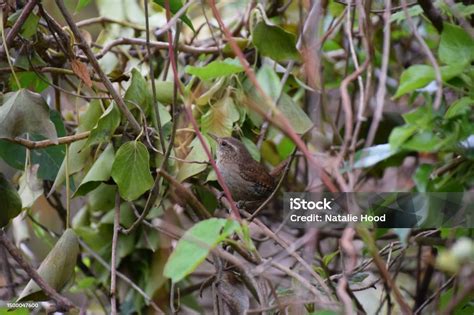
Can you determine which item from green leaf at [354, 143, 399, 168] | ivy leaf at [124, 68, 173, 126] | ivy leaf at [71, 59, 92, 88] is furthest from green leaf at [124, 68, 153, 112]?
green leaf at [354, 143, 399, 168]

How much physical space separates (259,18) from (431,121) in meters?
0.74

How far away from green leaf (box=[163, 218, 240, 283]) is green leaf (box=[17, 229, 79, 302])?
0.75m

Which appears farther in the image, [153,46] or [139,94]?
[153,46]

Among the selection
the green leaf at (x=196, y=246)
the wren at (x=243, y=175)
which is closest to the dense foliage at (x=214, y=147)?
the green leaf at (x=196, y=246)

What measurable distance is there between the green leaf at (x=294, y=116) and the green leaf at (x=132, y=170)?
1.41 feet

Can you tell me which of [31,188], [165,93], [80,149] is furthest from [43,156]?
[165,93]

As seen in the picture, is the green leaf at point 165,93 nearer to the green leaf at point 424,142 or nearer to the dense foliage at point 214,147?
the dense foliage at point 214,147

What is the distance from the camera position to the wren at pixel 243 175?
8.60ft

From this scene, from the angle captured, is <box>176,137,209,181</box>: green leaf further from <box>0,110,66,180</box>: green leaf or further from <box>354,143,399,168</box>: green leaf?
<box>354,143,399,168</box>: green leaf

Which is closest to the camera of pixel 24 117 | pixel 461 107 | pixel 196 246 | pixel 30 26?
pixel 196 246

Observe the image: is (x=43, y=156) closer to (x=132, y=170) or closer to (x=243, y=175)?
(x=132, y=170)

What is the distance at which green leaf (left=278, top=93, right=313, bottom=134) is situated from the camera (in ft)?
6.98

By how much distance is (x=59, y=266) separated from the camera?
80.2 inches

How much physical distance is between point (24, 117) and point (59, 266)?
43 centimetres
